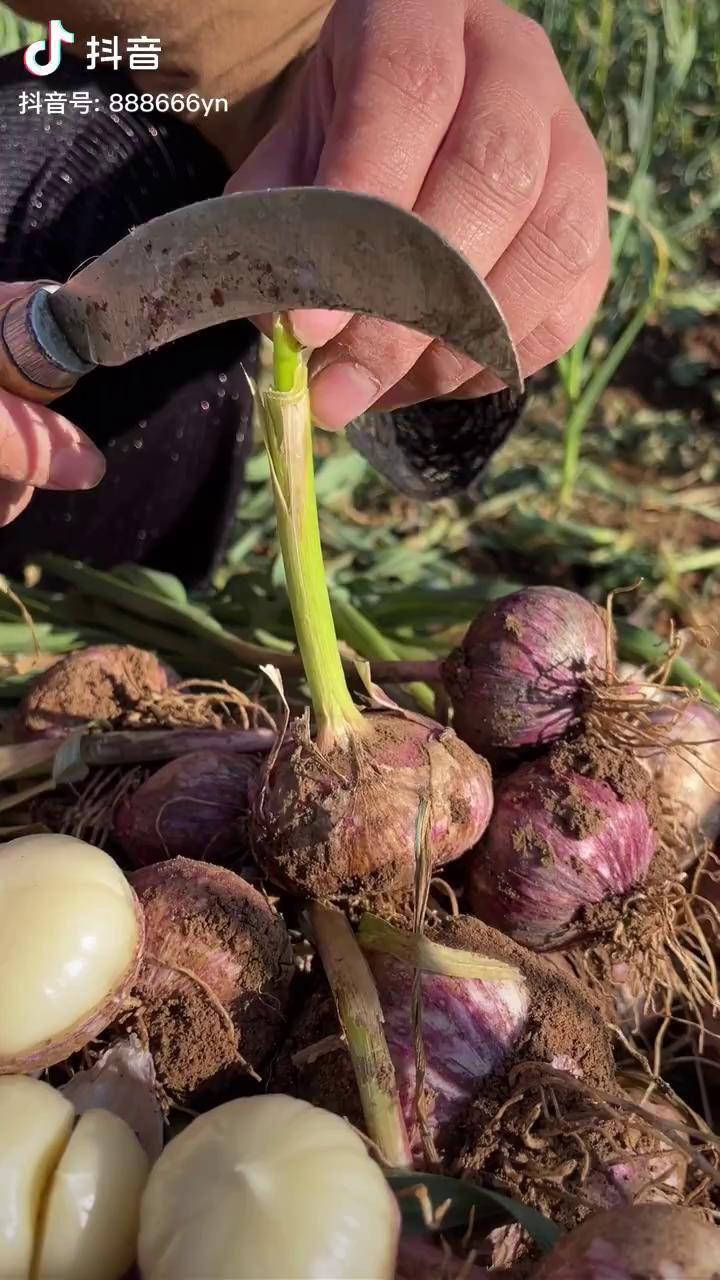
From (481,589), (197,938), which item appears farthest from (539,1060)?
(481,589)

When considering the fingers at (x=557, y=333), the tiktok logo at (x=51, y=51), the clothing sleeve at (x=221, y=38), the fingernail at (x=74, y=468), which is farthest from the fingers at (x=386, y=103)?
the tiktok logo at (x=51, y=51)

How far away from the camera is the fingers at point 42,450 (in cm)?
117

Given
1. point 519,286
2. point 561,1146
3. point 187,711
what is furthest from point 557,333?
point 561,1146

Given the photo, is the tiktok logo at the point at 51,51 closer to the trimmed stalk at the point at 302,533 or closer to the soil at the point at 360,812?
the trimmed stalk at the point at 302,533

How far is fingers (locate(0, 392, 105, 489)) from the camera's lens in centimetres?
117

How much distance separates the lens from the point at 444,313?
835 millimetres

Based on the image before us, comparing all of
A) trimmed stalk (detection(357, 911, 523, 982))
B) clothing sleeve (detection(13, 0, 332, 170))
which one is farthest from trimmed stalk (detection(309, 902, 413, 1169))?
clothing sleeve (detection(13, 0, 332, 170))

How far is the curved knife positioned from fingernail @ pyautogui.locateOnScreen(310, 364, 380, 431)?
226 millimetres

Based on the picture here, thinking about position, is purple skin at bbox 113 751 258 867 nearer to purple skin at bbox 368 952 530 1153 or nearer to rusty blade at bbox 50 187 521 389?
purple skin at bbox 368 952 530 1153

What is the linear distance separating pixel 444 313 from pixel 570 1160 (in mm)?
801

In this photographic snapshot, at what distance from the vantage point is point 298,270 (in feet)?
2.86

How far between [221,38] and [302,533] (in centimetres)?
125

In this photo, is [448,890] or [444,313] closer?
[444,313]

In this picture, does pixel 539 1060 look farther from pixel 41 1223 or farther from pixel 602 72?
pixel 602 72
